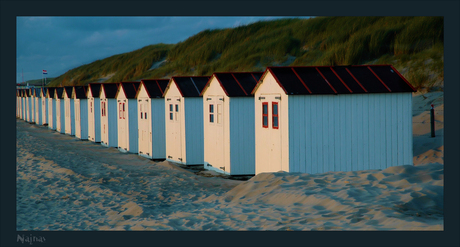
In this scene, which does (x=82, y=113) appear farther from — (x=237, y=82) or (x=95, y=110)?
(x=237, y=82)

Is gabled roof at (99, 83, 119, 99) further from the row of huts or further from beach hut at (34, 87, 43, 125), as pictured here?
beach hut at (34, 87, 43, 125)

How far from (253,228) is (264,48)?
139 feet

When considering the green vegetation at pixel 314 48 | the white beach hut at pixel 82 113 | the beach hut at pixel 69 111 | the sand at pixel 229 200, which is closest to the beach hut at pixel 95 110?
the white beach hut at pixel 82 113

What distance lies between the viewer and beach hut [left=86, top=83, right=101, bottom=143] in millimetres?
26438

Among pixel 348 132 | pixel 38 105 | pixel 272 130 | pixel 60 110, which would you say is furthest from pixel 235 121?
pixel 38 105

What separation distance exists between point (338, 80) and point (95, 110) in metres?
17.5

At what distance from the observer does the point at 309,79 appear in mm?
12375

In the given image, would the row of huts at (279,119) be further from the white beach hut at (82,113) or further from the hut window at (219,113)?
the white beach hut at (82,113)

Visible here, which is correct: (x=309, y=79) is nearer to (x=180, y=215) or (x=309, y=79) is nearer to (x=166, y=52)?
(x=180, y=215)

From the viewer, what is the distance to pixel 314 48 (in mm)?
42875

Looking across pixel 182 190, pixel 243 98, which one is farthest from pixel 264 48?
pixel 182 190

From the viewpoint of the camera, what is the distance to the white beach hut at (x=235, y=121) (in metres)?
14.6

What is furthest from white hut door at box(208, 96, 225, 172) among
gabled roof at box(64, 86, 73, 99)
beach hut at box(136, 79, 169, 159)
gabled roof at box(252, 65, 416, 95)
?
gabled roof at box(64, 86, 73, 99)

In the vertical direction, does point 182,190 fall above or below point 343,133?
below
